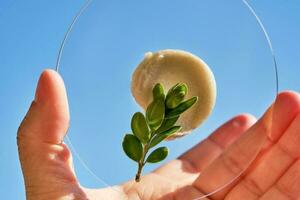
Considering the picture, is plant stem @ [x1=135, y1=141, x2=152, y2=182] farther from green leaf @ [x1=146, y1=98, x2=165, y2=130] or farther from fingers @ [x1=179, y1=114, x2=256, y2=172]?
fingers @ [x1=179, y1=114, x2=256, y2=172]

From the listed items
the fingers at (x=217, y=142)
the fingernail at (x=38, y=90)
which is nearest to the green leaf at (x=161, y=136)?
the fingers at (x=217, y=142)

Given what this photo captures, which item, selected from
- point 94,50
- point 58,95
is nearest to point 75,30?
point 94,50

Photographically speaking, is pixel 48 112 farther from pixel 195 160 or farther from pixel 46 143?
pixel 195 160

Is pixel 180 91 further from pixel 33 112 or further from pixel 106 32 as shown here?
pixel 33 112

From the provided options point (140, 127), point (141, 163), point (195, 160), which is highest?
point (140, 127)

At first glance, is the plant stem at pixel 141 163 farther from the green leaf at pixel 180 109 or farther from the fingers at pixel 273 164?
the fingers at pixel 273 164

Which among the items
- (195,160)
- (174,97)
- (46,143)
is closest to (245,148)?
(195,160)
